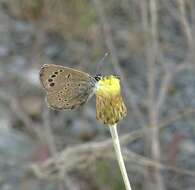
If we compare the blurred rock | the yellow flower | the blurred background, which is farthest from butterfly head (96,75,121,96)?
the blurred rock

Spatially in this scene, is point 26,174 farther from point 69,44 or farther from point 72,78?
point 72,78

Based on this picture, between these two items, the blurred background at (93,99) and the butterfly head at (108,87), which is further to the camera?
the blurred background at (93,99)

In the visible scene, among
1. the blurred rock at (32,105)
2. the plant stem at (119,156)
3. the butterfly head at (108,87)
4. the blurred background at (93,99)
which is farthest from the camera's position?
the blurred rock at (32,105)

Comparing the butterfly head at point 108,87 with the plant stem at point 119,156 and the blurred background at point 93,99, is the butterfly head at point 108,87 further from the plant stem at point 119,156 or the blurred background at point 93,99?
the blurred background at point 93,99

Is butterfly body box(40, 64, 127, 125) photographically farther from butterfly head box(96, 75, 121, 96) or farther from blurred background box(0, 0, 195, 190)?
blurred background box(0, 0, 195, 190)

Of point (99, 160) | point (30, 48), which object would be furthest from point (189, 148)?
point (30, 48)

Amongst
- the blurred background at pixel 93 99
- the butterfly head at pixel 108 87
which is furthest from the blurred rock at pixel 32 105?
the butterfly head at pixel 108 87

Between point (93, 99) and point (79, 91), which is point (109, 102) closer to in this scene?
point (79, 91)
